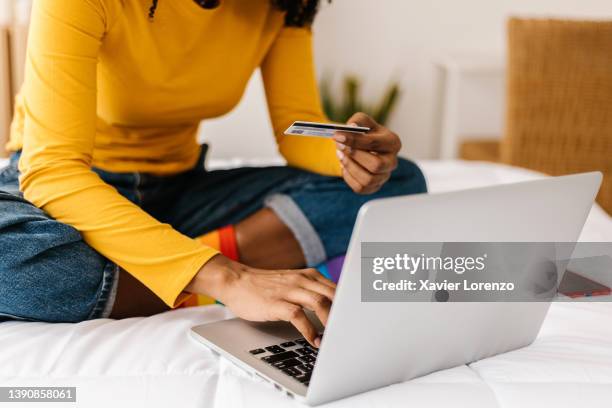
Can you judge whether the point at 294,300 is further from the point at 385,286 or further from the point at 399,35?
the point at 399,35

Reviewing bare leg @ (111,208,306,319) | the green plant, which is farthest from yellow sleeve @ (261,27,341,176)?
the green plant

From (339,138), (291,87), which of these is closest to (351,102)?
(291,87)

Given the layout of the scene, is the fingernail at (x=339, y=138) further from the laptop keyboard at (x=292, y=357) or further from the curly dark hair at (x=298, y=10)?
the curly dark hair at (x=298, y=10)

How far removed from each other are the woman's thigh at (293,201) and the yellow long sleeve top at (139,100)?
0.04 meters

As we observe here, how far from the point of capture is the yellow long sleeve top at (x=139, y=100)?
0.88m

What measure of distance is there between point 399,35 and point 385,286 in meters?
2.29

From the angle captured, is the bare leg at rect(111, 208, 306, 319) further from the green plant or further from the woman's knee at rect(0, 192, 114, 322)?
the green plant

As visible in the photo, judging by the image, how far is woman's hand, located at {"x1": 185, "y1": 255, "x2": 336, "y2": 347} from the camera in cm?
73

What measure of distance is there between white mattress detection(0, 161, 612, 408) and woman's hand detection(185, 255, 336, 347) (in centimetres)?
6

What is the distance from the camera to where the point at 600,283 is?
3.20 feet

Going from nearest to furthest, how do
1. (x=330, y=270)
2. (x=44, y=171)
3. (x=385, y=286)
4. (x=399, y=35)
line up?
(x=385, y=286)
(x=44, y=171)
(x=330, y=270)
(x=399, y=35)

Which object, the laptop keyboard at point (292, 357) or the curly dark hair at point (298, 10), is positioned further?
the curly dark hair at point (298, 10)

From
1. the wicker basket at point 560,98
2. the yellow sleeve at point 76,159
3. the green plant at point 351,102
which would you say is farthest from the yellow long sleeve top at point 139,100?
the green plant at point 351,102

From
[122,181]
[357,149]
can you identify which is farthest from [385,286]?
[122,181]
